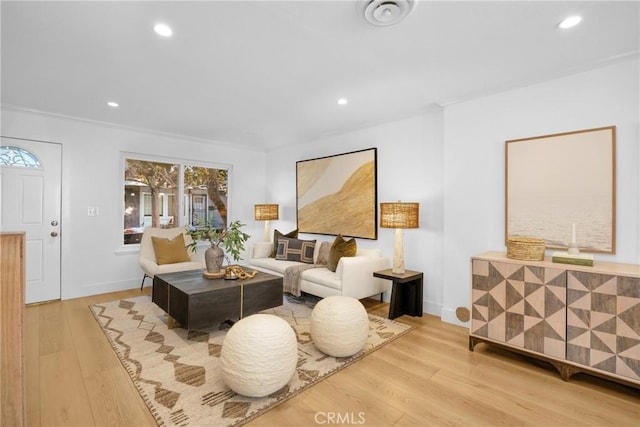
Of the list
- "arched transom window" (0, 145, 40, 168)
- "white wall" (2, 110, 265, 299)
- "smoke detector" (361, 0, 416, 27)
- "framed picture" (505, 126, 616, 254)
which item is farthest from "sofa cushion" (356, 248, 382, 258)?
"arched transom window" (0, 145, 40, 168)

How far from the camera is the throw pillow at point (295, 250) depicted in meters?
4.43

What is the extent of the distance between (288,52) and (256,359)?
2.16 meters

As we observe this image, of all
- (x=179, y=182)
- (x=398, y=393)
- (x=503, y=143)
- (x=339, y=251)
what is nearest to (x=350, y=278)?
(x=339, y=251)

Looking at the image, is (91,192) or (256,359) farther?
(91,192)

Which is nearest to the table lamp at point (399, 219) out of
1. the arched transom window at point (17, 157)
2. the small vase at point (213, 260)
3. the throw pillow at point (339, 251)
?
the throw pillow at point (339, 251)

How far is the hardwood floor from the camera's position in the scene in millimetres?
1767

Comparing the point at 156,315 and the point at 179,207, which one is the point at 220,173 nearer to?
the point at 179,207

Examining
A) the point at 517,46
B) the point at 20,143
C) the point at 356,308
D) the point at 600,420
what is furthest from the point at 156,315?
the point at 517,46

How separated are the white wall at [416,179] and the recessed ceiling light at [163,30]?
278cm

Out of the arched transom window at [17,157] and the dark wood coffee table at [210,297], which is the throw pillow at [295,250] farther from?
the arched transom window at [17,157]

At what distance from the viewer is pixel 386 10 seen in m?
1.80

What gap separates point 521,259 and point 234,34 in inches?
108

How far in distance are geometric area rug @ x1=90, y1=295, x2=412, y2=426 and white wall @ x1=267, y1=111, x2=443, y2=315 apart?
824 mm

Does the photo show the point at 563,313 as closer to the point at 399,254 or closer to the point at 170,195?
the point at 399,254
